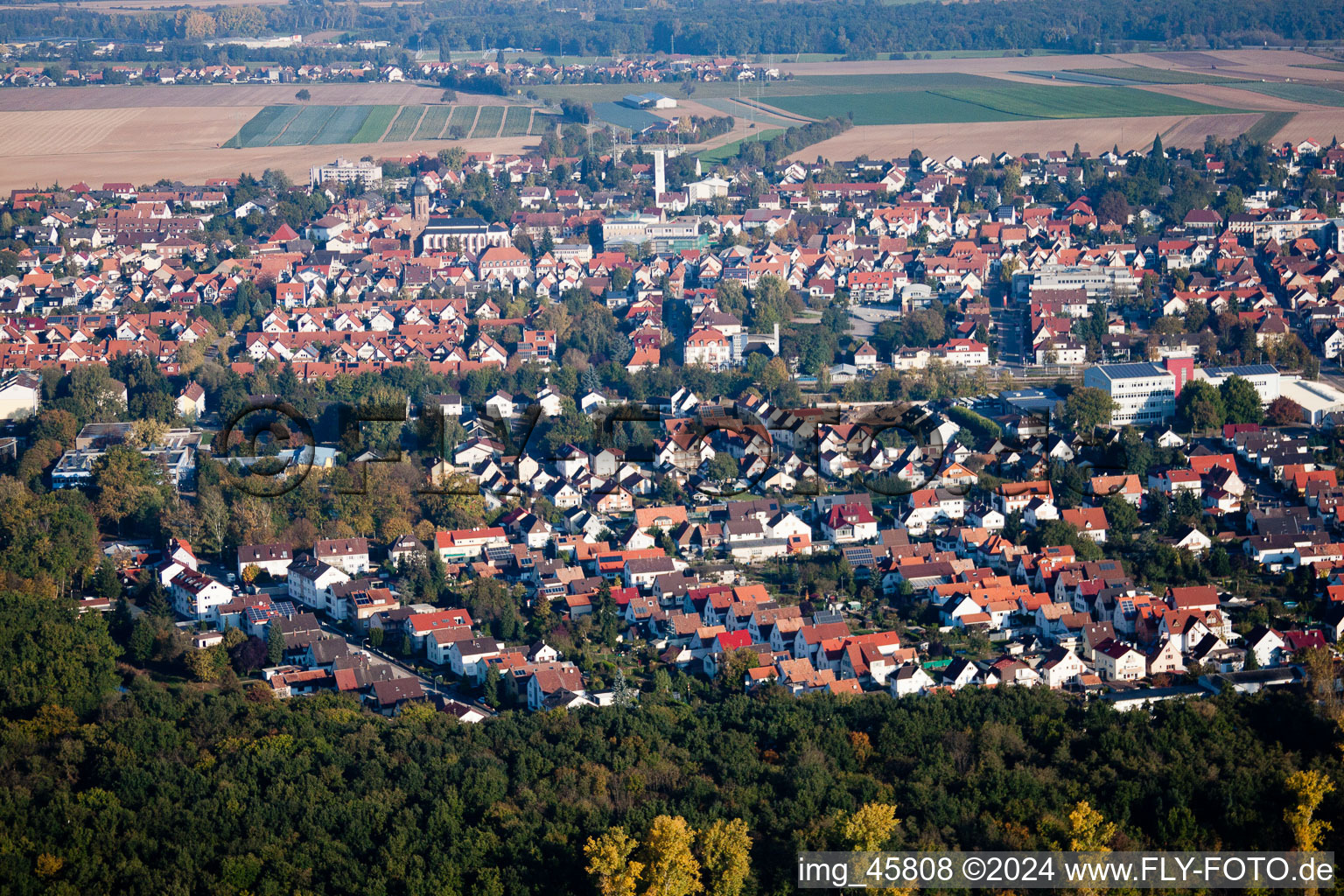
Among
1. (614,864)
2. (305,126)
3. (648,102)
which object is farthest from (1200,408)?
(305,126)

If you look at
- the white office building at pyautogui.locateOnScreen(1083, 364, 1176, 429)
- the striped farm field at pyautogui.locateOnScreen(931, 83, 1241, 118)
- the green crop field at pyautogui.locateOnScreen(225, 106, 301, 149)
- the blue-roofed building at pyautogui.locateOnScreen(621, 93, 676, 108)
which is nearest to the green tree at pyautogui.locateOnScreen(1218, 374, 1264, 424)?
the white office building at pyautogui.locateOnScreen(1083, 364, 1176, 429)

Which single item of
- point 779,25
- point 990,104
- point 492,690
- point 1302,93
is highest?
point 779,25

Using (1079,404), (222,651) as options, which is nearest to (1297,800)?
(222,651)

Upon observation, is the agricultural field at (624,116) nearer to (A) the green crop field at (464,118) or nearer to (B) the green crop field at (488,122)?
(B) the green crop field at (488,122)

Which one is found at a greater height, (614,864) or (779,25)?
(779,25)

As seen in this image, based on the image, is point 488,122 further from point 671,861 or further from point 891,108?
point 671,861

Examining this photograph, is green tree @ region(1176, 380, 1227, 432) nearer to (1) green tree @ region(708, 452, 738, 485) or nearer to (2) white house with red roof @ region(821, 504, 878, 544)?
(2) white house with red roof @ region(821, 504, 878, 544)
